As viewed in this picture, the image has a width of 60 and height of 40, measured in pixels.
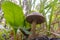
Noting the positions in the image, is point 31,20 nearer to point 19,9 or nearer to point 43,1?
point 19,9

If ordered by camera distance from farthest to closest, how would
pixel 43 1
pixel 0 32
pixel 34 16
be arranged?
pixel 43 1 → pixel 0 32 → pixel 34 16

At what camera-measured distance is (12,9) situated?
0.45m

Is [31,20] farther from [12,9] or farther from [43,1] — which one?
[43,1]

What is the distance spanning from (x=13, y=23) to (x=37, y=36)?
0.33 feet

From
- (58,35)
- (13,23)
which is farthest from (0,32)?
(58,35)

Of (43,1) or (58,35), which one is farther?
(43,1)

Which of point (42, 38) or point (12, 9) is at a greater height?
point (12, 9)

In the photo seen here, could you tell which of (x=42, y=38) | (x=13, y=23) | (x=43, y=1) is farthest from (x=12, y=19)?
(x=43, y=1)

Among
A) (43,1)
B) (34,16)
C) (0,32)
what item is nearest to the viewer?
(34,16)

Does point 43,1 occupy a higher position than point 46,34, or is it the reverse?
point 43,1

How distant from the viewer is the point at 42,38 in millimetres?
462

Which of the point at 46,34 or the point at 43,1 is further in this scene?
the point at 43,1

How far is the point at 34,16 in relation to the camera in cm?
43

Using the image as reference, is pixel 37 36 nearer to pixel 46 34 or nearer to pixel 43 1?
pixel 46 34
